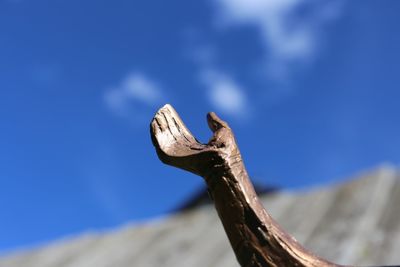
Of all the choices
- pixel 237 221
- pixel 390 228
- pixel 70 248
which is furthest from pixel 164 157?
pixel 70 248

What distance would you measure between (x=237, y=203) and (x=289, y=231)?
2.91 metres

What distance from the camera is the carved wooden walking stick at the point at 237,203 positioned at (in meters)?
1.06

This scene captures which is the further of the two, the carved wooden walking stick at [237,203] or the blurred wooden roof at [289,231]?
the blurred wooden roof at [289,231]

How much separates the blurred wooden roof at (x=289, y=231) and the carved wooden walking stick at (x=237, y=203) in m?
2.03

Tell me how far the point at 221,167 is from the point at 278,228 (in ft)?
0.46

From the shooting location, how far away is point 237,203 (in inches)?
42.6

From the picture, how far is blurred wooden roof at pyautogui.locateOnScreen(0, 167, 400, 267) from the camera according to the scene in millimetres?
3320

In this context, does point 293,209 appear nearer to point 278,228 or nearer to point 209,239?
point 209,239

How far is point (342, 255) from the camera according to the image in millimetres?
3180

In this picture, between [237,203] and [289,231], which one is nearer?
[237,203]

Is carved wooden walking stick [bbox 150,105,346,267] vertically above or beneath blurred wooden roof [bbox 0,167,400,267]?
beneath

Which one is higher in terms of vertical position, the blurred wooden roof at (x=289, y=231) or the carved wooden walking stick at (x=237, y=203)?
the blurred wooden roof at (x=289, y=231)

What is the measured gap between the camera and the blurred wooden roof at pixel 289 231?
3320mm

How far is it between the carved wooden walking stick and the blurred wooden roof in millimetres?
2034
